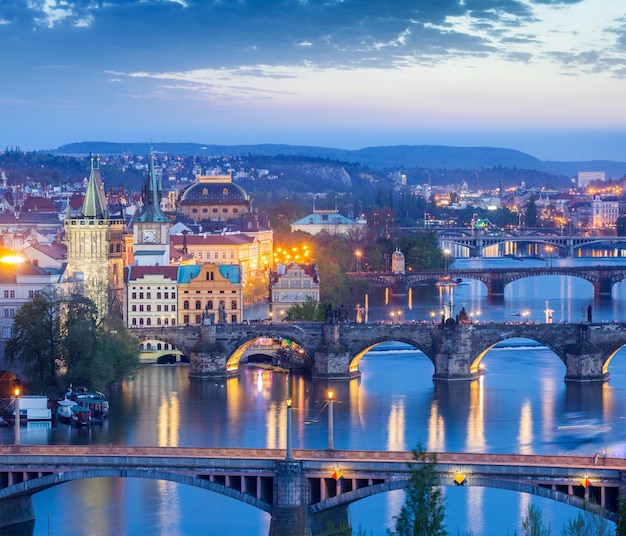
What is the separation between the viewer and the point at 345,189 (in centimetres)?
19488

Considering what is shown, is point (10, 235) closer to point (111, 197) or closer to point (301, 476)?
point (111, 197)

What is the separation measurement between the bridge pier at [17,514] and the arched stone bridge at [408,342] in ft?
54.3

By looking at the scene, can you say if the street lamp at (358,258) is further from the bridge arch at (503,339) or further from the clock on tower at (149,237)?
the bridge arch at (503,339)

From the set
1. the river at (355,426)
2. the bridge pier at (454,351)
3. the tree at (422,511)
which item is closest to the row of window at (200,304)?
the river at (355,426)

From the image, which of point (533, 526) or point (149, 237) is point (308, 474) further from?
point (149, 237)

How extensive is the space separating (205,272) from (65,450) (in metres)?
25.2

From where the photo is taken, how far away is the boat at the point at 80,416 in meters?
40.4

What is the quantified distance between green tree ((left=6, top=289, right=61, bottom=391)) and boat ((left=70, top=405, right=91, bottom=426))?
2.17 meters

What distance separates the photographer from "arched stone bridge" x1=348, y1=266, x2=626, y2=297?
7500 centimetres

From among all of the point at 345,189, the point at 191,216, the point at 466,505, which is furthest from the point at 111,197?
the point at 345,189

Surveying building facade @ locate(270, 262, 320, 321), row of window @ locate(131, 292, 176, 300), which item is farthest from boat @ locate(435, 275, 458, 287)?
row of window @ locate(131, 292, 176, 300)

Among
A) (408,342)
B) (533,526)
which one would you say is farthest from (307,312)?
(533,526)

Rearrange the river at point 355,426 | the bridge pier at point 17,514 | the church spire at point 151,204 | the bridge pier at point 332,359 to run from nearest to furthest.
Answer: the bridge pier at point 17,514 → the river at point 355,426 → the bridge pier at point 332,359 → the church spire at point 151,204

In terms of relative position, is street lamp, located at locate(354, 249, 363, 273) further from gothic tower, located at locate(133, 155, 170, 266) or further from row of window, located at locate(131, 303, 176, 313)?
row of window, located at locate(131, 303, 176, 313)
